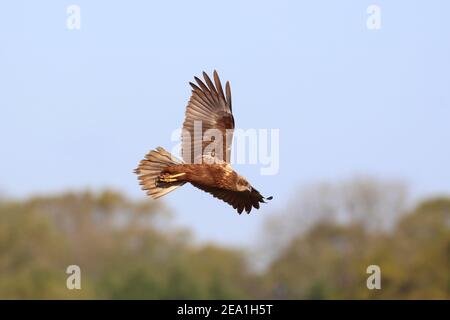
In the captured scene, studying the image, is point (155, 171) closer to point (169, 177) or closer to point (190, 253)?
point (169, 177)

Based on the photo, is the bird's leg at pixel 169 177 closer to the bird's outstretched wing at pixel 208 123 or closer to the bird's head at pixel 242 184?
the bird's outstretched wing at pixel 208 123

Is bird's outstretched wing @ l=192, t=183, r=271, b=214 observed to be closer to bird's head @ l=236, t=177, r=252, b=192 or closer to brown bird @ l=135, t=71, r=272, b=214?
brown bird @ l=135, t=71, r=272, b=214

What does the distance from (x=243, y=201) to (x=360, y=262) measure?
1385 inches

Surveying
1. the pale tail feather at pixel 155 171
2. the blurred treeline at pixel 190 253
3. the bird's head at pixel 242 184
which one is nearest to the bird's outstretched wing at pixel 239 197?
the bird's head at pixel 242 184

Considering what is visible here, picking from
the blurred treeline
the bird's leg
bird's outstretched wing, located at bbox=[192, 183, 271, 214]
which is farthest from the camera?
the blurred treeline

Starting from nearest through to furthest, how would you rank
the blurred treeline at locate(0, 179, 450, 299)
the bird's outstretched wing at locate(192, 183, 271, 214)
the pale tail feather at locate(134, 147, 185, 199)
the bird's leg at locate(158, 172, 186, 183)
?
the bird's leg at locate(158, 172, 186, 183), the pale tail feather at locate(134, 147, 185, 199), the bird's outstretched wing at locate(192, 183, 271, 214), the blurred treeline at locate(0, 179, 450, 299)

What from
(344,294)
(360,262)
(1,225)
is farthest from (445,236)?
(1,225)

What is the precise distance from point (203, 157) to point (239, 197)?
107 centimetres

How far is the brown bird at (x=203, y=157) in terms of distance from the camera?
13.9 meters

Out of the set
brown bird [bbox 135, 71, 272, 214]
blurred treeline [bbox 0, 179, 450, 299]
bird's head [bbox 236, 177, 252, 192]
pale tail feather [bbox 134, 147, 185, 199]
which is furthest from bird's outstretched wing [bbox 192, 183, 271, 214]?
blurred treeline [bbox 0, 179, 450, 299]

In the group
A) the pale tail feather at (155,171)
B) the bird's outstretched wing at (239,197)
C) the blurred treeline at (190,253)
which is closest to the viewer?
the pale tail feather at (155,171)

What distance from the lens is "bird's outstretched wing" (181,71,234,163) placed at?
1409 cm

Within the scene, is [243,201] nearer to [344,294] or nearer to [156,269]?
[344,294]

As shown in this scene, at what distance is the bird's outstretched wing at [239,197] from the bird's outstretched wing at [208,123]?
458mm
